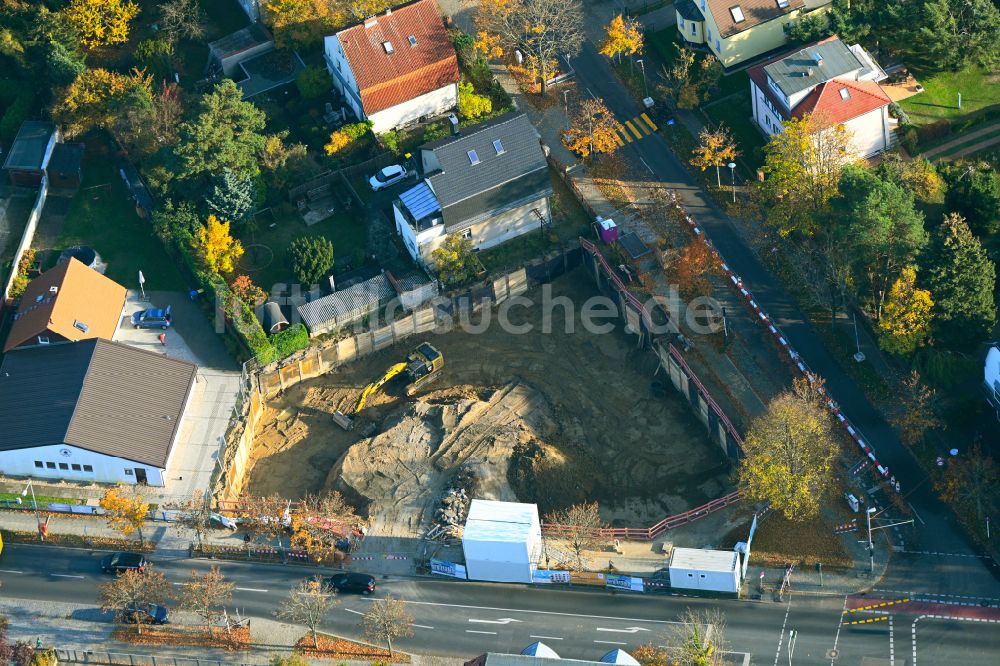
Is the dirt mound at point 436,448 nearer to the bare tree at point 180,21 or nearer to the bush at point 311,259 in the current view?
the bush at point 311,259

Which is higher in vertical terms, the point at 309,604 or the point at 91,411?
the point at 91,411

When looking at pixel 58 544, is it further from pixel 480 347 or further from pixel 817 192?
pixel 817 192

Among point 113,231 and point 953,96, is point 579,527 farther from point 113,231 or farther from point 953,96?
point 953,96

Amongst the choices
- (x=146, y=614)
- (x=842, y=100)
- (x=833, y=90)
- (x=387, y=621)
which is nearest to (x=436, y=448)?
(x=387, y=621)

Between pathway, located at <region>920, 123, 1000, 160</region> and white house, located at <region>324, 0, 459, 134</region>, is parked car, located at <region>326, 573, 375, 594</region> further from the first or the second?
pathway, located at <region>920, 123, 1000, 160</region>

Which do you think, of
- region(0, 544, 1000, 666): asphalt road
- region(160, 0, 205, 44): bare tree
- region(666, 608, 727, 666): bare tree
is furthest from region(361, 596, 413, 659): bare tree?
region(160, 0, 205, 44): bare tree
